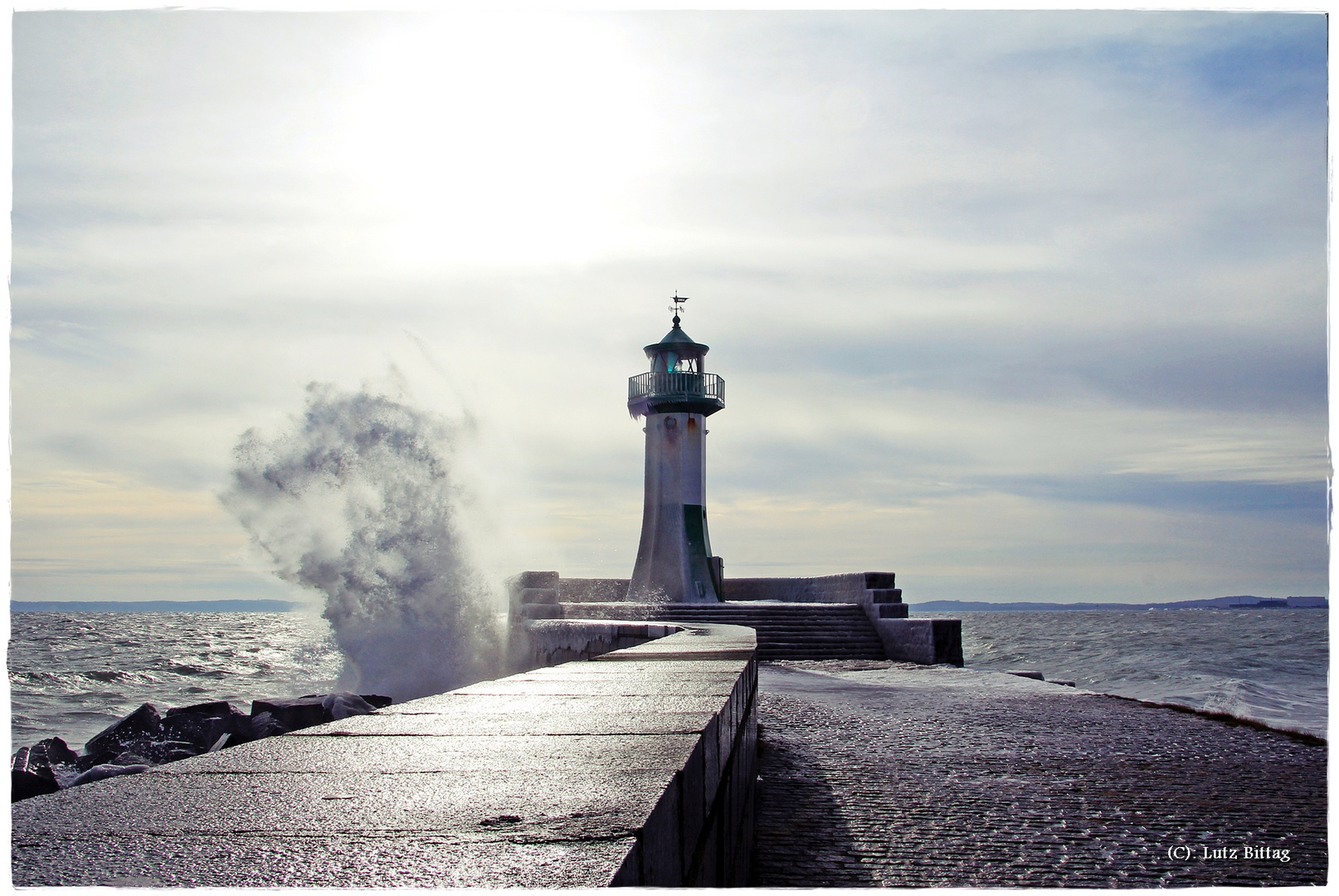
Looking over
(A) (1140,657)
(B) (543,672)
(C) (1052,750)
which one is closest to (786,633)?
(C) (1052,750)

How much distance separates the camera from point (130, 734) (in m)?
11.2

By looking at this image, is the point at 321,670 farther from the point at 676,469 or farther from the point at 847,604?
the point at 847,604

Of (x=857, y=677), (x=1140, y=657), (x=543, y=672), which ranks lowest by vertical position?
(x=1140, y=657)

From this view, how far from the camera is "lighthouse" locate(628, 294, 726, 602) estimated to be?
2002 centimetres

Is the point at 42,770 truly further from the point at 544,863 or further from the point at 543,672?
the point at 544,863

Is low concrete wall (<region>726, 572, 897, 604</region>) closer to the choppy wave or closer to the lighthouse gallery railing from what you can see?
the lighthouse gallery railing

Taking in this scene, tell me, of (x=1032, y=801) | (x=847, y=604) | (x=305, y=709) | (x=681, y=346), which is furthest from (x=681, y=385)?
(x=1032, y=801)

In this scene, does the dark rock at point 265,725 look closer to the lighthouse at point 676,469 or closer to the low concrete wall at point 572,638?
the low concrete wall at point 572,638

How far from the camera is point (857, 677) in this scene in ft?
33.3

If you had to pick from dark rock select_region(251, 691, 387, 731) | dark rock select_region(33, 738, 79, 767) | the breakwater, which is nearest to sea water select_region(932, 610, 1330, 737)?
the breakwater

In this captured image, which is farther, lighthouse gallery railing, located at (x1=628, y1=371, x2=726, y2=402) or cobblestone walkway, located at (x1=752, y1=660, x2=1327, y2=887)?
lighthouse gallery railing, located at (x1=628, y1=371, x2=726, y2=402)

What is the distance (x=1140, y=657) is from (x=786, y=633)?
2007cm

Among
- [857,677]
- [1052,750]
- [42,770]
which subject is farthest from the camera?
[857,677]

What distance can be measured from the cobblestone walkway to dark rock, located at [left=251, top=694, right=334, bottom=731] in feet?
22.6
